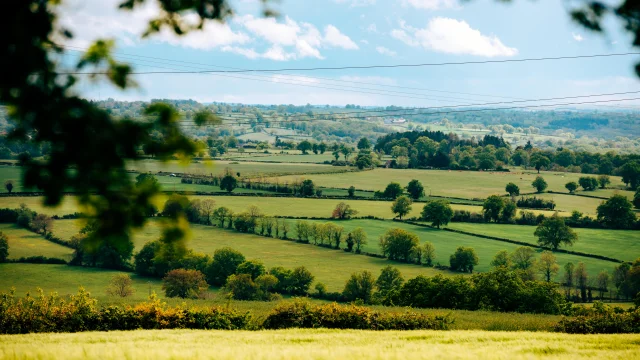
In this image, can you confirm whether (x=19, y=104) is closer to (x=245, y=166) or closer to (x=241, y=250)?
(x=241, y=250)

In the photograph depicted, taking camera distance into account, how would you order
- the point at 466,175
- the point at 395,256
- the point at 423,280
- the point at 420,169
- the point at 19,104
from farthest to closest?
the point at 420,169 → the point at 466,175 → the point at 395,256 → the point at 423,280 → the point at 19,104

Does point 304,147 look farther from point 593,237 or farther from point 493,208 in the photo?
point 593,237

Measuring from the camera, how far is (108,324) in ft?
85.4

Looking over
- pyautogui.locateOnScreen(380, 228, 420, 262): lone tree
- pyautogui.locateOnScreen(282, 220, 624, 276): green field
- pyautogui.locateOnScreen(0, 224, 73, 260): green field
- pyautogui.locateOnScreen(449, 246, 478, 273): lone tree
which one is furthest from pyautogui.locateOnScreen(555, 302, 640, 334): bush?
pyautogui.locateOnScreen(0, 224, 73, 260): green field

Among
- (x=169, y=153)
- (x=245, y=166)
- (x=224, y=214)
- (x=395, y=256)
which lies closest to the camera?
(x=169, y=153)

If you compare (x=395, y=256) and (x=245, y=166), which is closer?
(x=395, y=256)

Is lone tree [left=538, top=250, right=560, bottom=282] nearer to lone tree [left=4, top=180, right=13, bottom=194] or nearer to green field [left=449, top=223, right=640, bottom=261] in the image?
green field [left=449, top=223, right=640, bottom=261]

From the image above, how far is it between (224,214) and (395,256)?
2865cm

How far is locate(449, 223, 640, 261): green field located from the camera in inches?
3059

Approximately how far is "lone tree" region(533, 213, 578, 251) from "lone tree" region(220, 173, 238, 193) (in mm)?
55873

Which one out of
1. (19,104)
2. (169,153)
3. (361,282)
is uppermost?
(19,104)

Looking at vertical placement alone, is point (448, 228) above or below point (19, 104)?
below

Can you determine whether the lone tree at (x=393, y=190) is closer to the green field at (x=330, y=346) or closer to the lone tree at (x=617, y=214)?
the lone tree at (x=617, y=214)

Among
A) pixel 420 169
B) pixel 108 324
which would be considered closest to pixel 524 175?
pixel 420 169
